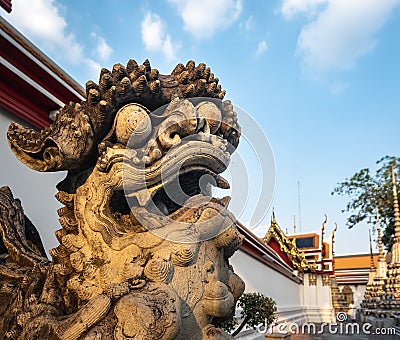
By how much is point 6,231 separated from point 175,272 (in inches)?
32.2

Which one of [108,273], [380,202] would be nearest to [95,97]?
[108,273]

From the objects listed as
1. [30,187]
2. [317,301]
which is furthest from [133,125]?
[317,301]

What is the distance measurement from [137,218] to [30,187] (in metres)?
1.62

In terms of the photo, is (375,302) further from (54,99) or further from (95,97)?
(95,97)

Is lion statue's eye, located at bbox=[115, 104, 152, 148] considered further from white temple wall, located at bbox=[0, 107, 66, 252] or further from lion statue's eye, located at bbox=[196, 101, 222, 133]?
white temple wall, located at bbox=[0, 107, 66, 252]

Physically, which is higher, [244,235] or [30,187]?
[244,235]

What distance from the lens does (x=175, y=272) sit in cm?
109

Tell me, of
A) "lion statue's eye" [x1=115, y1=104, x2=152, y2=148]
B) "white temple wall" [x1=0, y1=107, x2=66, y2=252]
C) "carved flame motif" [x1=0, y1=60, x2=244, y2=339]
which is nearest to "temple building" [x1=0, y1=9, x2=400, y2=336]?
"white temple wall" [x1=0, y1=107, x2=66, y2=252]

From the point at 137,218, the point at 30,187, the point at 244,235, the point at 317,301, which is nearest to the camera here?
the point at 137,218

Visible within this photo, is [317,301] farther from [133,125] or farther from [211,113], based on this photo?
[133,125]

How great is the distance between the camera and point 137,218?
1213 millimetres

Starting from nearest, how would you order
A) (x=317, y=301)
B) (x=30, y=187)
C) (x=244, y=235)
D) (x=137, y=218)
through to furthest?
(x=137, y=218) < (x=30, y=187) < (x=244, y=235) < (x=317, y=301)

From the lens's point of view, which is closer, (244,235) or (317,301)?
(244,235)

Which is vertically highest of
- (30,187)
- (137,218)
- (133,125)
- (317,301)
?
(317,301)
